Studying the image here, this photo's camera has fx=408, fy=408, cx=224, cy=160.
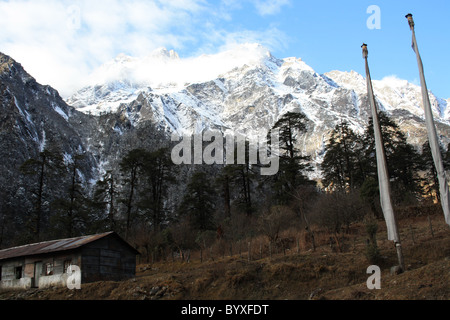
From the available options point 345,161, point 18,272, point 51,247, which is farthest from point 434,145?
point 345,161

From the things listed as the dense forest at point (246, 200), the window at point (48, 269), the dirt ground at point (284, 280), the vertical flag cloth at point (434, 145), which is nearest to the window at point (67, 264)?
the window at point (48, 269)

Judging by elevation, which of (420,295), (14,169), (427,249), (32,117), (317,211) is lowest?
(420,295)

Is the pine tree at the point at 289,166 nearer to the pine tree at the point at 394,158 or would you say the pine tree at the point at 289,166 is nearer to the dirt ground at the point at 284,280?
the pine tree at the point at 394,158

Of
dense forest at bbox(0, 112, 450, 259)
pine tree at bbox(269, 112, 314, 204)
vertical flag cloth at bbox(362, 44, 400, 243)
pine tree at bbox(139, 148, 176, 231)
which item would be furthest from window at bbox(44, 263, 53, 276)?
pine tree at bbox(269, 112, 314, 204)

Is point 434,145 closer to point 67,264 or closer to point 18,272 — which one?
point 67,264

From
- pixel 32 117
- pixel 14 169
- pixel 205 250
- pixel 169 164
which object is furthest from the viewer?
pixel 32 117

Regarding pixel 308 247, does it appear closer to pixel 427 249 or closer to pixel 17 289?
pixel 427 249

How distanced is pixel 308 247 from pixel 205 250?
363 inches

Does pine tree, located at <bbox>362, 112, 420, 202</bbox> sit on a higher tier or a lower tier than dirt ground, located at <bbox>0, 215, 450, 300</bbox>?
higher

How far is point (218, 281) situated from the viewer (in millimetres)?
18234

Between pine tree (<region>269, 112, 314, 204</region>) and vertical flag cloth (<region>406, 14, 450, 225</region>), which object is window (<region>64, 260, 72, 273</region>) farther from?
vertical flag cloth (<region>406, 14, 450, 225</region>)
